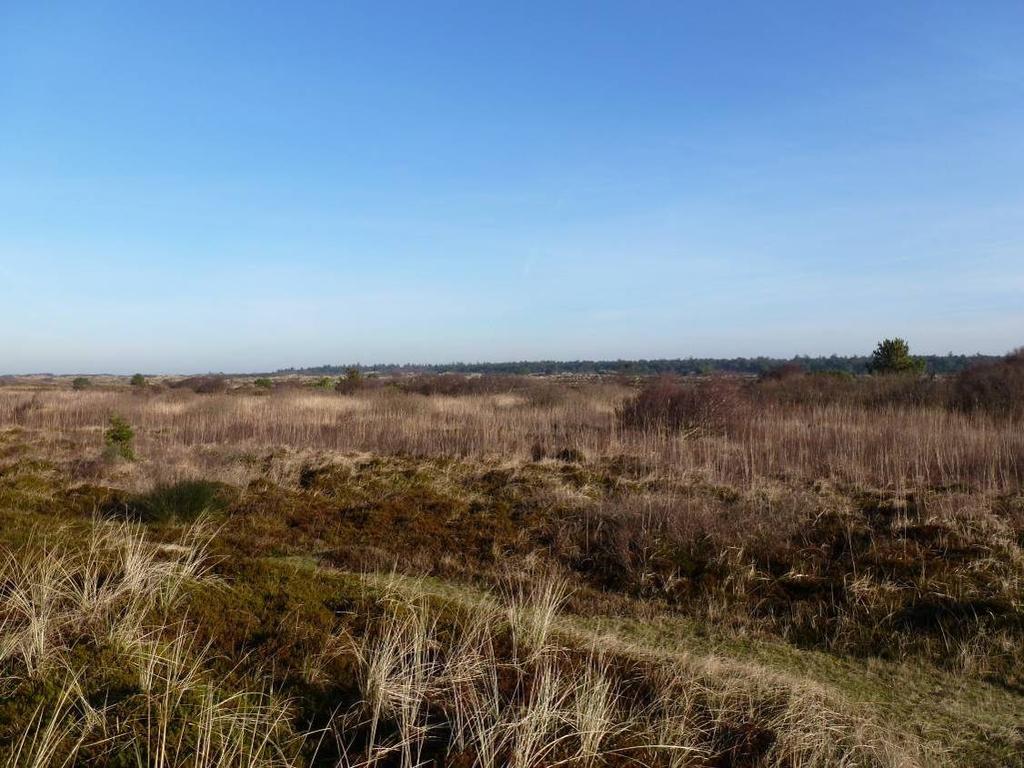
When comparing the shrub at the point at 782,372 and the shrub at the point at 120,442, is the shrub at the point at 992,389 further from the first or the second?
the shrub at the point at 120,442

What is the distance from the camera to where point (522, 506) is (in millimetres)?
9398

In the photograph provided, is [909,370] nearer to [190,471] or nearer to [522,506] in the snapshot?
[522,506]

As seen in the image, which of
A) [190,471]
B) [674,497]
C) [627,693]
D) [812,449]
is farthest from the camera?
[812,449]

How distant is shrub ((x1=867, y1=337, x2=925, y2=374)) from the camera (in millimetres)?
30078

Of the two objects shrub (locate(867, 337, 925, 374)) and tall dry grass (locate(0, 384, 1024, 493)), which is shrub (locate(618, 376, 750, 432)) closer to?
tall dry grass (locate(0, 384, 1024, 493))

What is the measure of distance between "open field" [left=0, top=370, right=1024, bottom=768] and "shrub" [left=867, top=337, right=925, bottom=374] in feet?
59.9

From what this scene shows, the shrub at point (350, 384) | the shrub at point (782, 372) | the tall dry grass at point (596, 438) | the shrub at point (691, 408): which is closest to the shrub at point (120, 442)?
the tall dry grass at point (596, 438)

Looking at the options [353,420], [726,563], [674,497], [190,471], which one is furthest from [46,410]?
[726,563]

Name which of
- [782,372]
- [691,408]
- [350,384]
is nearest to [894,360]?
[782,372]

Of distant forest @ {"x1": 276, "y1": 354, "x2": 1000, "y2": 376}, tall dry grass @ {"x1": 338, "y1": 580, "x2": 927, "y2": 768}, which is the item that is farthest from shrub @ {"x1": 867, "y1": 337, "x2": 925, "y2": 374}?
tall dry grass @ {"x1": 338, "y1": 580, "x2": 927, "y2": 768}

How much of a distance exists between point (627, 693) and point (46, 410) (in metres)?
25.3

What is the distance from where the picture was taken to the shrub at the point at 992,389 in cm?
1906

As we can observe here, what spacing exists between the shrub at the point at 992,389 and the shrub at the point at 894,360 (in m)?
6.57

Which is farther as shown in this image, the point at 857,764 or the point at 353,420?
the point at 353,420
